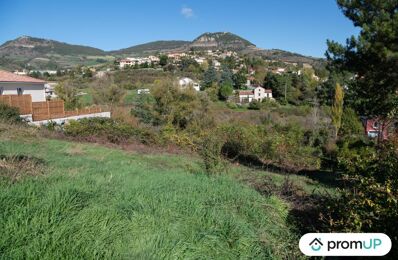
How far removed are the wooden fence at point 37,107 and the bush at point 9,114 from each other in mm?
2013

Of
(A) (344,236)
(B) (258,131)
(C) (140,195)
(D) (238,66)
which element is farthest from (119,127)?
(D) (238,66)

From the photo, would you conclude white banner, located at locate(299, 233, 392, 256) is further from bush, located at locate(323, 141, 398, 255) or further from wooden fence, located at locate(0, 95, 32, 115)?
wooden fence, located at locate(0, 95, 32, 115)

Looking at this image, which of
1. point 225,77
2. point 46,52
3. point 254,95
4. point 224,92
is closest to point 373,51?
point 224,92

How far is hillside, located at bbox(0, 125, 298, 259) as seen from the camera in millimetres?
3383

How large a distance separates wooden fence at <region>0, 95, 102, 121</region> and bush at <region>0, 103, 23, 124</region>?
201cm

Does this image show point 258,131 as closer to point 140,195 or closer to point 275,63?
point 140,195

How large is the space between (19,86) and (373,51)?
3155cm

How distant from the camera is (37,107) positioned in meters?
25.1

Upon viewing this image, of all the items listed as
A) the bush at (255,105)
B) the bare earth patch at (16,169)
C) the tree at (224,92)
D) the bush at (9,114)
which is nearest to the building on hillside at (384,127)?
the bare earth patch at (16,169)

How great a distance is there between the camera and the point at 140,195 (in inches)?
202

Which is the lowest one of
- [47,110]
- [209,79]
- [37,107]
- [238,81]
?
[47,110]

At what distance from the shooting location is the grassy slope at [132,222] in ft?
11.1

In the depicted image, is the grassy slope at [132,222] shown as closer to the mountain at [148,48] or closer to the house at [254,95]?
the house at [254,95]

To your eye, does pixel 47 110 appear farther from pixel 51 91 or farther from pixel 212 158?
pixel 51 91
